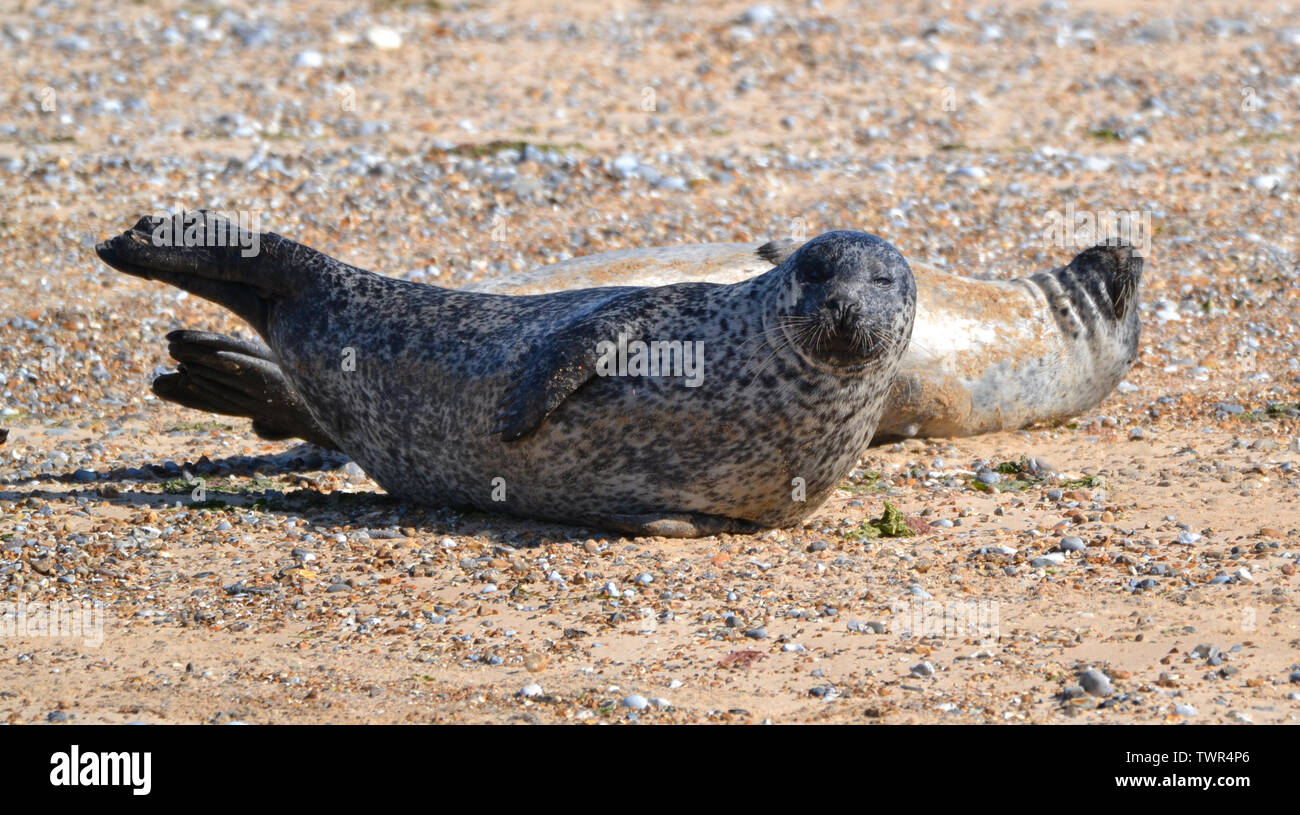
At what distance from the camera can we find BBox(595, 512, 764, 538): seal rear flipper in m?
5.56

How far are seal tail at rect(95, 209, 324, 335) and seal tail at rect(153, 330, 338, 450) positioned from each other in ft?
0.79

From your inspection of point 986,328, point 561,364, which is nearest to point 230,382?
point 561,364

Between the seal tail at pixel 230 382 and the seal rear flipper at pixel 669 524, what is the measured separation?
1491 millimetres

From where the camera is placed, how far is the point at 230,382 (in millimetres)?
6305

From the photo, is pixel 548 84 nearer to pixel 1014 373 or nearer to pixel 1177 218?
pixel 1177 218

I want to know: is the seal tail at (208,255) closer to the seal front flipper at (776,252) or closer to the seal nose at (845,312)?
the seal front flipper at (776,252)

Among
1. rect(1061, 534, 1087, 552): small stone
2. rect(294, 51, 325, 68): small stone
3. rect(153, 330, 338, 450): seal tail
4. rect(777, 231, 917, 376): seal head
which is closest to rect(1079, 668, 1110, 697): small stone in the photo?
rect(1061, 534, 1087, 552): small stone

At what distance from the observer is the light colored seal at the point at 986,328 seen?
271 inches

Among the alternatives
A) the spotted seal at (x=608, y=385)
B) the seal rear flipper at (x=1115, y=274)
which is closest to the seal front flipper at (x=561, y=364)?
the spotted seal at (x=608, y=385)

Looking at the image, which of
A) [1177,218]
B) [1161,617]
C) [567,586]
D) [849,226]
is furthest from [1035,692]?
[1177,218]

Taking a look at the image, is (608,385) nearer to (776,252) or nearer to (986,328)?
(776,252)

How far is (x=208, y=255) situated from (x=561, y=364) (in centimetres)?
172

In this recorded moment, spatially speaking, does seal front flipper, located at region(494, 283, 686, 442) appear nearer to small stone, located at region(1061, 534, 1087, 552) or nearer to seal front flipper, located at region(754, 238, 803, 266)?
seal front flipper, located at region(754, 238, 803, 266)

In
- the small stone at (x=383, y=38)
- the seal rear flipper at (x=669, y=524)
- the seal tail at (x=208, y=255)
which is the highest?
the small stone at (x=383, y=38)
